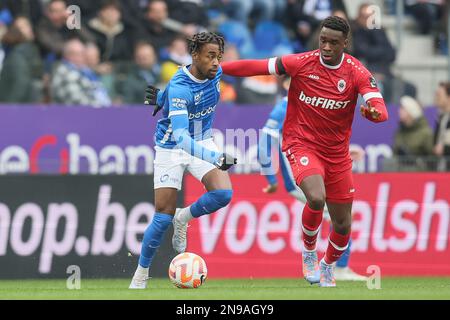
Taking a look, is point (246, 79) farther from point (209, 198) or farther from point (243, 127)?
point (209, 198)

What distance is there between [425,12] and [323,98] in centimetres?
980

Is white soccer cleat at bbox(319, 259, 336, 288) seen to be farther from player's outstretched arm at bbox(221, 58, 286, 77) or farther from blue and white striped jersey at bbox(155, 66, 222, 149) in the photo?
player's outstretched arm at bbox(221, 58, 286, 77)

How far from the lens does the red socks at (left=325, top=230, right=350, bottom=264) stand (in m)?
12.7

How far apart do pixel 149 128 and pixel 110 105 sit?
2.11ft

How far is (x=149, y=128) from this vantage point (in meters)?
18.0

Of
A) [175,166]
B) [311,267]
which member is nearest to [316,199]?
[311,267]

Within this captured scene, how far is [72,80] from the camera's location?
17609mm

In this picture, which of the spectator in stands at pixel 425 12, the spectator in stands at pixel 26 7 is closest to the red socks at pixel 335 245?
the spectator in stands at pixel 26 7

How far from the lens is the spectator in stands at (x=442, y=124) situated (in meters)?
17.9

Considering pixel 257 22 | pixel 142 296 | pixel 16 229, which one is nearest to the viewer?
pixel 142 296

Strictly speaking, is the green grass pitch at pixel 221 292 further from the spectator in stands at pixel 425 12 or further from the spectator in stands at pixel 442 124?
the spectator in stands at pixel 425 12

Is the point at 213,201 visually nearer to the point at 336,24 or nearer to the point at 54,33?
the point at 336,24

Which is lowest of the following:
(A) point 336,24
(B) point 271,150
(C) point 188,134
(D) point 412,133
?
(D) point 412,133

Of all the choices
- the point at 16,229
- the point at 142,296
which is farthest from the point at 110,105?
the point at 142,296
